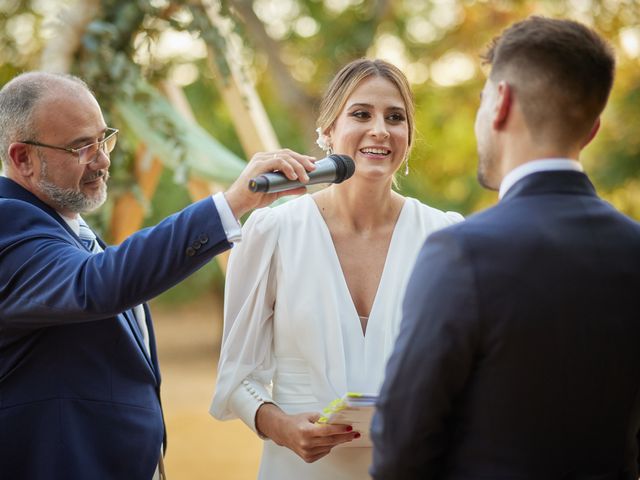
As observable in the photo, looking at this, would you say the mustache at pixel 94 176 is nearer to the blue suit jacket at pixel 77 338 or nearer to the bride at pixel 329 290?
the blue suit jacket at pixel 77 338

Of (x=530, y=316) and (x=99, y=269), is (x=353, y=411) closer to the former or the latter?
(x=530, y=316)

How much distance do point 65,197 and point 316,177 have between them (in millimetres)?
936

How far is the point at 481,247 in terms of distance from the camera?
2.12 metres

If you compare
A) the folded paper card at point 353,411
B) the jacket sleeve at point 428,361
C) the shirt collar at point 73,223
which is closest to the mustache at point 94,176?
the shirt collar at point 73,223

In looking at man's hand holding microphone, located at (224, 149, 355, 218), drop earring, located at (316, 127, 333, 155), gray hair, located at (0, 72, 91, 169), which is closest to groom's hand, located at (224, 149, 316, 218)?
man's hand holding microphone, located at (224, 149, 355, 218)

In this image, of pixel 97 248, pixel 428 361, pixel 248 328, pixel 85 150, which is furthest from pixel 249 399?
pixel 428 361

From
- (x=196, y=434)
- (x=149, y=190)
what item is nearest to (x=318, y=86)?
(x=196, y=434)

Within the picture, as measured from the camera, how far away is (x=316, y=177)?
3.00 meters

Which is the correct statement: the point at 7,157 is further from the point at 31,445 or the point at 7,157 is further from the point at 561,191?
the point at 561,191

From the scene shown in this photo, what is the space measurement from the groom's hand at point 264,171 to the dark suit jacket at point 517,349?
803 mm

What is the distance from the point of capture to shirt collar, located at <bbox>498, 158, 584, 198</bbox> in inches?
87.7

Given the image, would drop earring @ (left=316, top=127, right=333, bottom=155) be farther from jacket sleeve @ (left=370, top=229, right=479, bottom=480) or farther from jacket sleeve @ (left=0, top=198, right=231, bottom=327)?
jacket sleeve @ (left=370, top=229, right=479, bottom=480)

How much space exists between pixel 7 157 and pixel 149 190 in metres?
3.68

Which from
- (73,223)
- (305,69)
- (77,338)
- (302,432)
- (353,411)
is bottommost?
(302,432)
